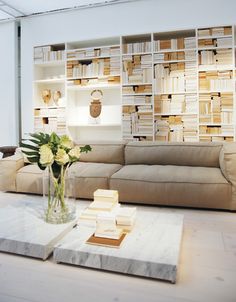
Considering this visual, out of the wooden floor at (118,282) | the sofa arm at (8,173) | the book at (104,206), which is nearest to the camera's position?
the wooden floor at (118,282)

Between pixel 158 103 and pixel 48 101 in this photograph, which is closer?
pixel 158 103

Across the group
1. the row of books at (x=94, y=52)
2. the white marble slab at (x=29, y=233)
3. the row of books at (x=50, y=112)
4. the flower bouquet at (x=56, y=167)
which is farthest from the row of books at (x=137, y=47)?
the white marble slab at (x=29, y=233)

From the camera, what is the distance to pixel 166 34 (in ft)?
13.2

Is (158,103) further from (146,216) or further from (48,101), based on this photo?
(146,216)

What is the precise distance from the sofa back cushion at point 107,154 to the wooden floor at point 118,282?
1.66 meters

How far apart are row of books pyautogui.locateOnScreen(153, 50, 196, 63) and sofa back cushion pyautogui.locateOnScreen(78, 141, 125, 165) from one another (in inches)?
56.0

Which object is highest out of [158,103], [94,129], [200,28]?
[200,28]

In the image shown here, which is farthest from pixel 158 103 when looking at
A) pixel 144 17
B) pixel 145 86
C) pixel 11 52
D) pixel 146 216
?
pixel 11 52

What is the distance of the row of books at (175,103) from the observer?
3.85m

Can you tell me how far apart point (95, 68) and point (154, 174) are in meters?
2.24

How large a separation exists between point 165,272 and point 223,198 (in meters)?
1.29

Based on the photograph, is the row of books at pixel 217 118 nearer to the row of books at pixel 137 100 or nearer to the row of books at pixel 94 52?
the row of books at pixel 137 100

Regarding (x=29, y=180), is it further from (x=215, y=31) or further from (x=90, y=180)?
(x=215, y=31)

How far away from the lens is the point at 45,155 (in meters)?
1.76
